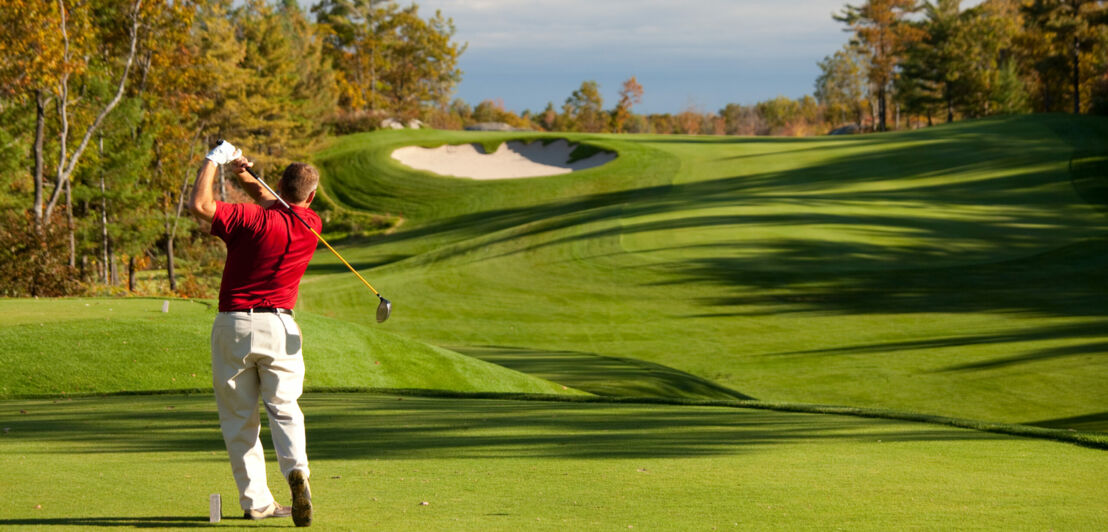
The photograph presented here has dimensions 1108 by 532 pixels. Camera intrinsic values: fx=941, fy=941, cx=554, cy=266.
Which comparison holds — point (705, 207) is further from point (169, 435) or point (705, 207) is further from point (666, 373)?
point (169, 435)

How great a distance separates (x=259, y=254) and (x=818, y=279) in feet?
66.9

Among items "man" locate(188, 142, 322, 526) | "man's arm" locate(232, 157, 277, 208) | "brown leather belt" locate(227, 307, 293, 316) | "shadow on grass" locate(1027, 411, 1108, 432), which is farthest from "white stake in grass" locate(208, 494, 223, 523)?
"shadow on grass" locate(1027, 411, 1108, 432)

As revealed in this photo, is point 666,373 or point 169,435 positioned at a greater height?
point 169,435

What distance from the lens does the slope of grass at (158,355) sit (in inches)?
490

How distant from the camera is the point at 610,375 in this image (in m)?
16.6

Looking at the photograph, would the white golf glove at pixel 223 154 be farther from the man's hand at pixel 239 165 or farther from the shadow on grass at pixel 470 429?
the shadow on grass at pixel 470 429

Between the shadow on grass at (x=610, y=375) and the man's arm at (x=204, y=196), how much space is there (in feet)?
36.2

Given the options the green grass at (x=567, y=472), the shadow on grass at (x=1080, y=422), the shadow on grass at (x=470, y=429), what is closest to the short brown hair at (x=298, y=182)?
the green grass at (x=567, y=472)

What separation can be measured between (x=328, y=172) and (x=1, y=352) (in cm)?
4445

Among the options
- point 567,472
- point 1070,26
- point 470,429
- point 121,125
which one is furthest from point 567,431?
point 1070,26

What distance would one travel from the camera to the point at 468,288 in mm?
26922

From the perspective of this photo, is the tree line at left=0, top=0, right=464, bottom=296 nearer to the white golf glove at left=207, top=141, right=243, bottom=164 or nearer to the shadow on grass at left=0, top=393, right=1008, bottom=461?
the shadow on grass at left=0, top=393, right=1008, bottom=461

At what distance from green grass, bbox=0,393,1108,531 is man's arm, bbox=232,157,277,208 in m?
1.75

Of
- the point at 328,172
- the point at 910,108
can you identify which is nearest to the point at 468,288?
the point at 328,172
